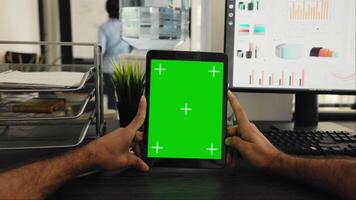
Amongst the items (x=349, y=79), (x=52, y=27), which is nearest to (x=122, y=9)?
(x=349, y=79)

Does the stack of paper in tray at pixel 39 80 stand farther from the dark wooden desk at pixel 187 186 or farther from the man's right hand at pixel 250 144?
the man's right hand at pixel 250 144

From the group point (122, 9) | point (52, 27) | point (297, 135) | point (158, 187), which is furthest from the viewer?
point (52, 27)

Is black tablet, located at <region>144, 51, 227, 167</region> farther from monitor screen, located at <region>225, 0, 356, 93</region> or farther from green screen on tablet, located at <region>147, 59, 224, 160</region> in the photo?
monitor screen, located at <region>225, 0, 356, 93</region>

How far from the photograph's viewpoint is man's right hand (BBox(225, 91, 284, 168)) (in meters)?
0.58

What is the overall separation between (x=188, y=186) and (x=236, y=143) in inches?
4.9

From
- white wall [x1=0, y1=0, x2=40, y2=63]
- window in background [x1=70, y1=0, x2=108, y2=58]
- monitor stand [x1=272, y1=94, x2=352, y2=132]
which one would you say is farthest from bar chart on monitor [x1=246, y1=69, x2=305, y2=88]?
window in background [x1=70, y1=0, x2=108, y2=58]

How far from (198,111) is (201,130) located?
3cm

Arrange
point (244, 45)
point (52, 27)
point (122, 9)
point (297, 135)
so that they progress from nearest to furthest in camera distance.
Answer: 1. point (297, 135)
2. point (244, 45)
3. point (122, 9)
4. point (52, 27)

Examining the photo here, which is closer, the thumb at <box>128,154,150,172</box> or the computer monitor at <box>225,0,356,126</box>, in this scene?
the thumb at <box>128,154,150,172</box>

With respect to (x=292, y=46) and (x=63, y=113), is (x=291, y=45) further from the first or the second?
(x=63, y=113)

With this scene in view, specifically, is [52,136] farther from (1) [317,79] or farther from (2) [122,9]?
(1) [317,79]

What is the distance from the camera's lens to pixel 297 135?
0.73m

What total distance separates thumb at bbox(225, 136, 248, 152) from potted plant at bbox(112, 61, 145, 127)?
0.81 feet

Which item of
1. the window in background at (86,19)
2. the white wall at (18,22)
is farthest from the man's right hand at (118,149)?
the window in background at (86,19)
